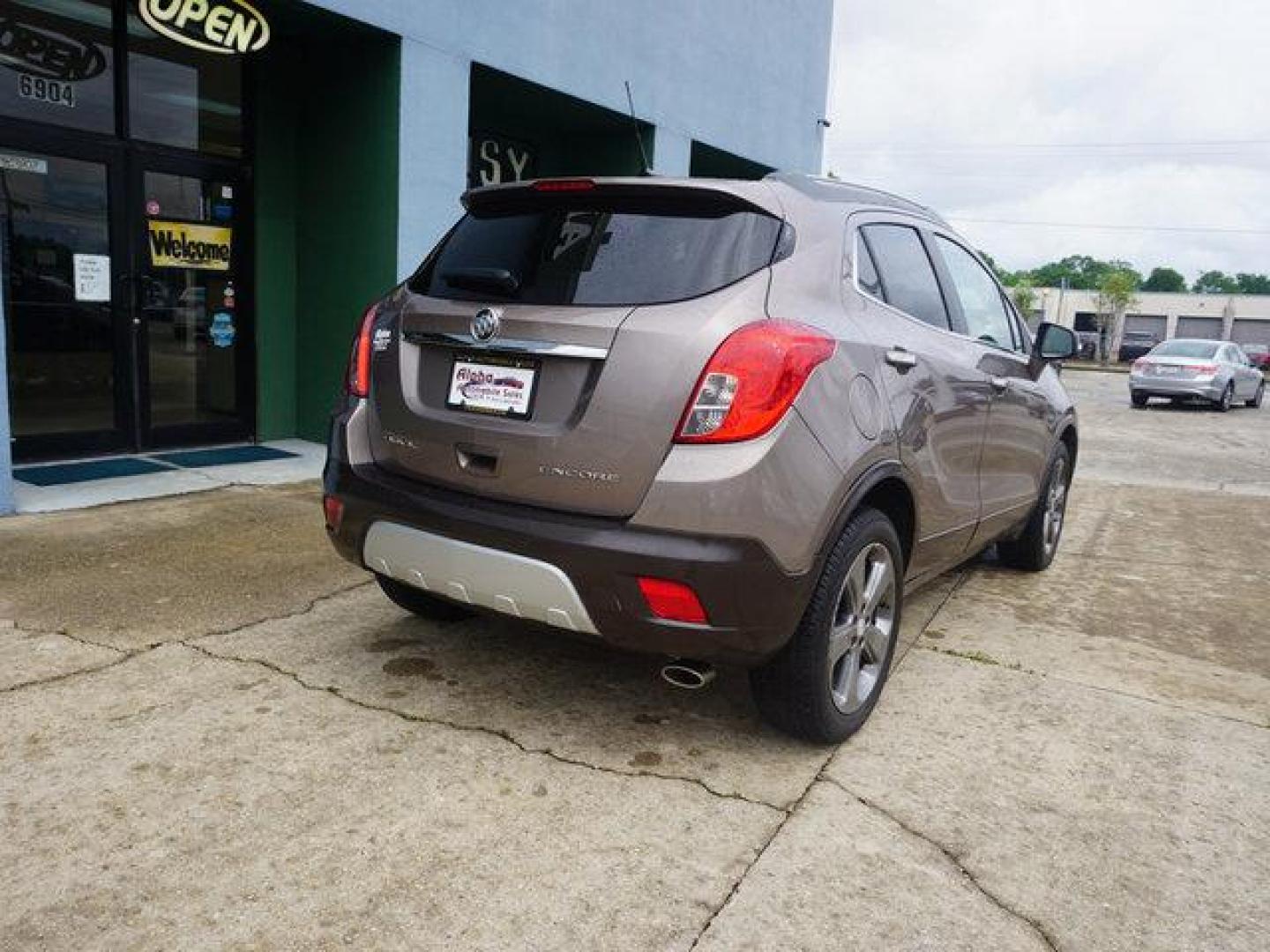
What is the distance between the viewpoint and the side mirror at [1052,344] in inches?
191

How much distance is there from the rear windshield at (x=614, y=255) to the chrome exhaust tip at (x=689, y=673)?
107 centimetres

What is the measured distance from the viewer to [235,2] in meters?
6.43

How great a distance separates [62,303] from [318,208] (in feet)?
6.76

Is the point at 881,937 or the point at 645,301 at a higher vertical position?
the point at 645,301

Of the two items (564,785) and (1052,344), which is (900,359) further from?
(1052,344)

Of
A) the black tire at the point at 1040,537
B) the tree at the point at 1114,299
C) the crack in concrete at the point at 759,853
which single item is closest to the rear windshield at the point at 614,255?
the crack in concrete at the point at 759,853

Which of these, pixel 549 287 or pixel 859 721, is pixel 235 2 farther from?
pixel 859 721

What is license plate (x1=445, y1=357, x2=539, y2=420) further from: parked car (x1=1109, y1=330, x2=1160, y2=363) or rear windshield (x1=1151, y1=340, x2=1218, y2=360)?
parked car (x1=1109, y1=330, x2=1160, y2=363)

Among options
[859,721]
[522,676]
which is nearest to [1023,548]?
[859,721]

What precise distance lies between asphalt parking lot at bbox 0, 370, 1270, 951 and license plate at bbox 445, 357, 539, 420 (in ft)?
3.35

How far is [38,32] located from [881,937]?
7.15 m

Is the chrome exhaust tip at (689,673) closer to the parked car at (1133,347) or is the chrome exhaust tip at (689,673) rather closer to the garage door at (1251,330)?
the parked car at (1133,347)

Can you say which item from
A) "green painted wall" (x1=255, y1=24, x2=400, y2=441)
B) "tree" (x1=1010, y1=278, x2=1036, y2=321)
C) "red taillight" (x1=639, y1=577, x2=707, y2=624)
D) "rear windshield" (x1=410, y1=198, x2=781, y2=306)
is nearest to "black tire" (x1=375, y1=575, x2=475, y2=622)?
"rear windshield" (x1=410, y1=198, x2=781, y2=306)

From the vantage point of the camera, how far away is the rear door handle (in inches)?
126
